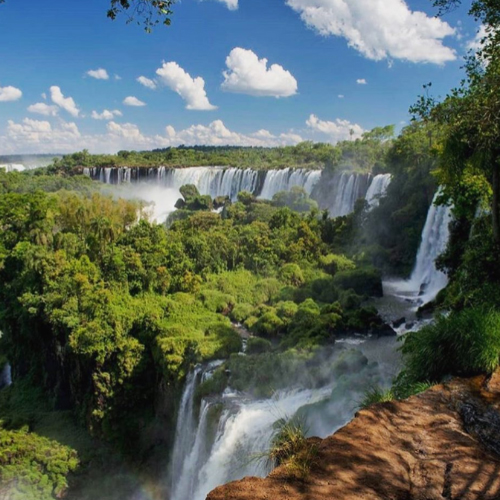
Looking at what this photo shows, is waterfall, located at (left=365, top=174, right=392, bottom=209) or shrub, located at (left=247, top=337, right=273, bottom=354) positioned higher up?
waterfall, located at (left=365, top=174, right=392, bottom=209)

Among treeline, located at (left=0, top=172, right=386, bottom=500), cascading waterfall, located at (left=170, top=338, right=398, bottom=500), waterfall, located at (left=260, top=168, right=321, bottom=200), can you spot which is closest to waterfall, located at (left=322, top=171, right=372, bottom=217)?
waterfall, located at (left=260, top=168, right=321, bottom=200)

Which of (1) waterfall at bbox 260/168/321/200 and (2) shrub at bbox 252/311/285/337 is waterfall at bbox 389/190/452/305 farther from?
(1) waterfall at bbox 260/168/321/200

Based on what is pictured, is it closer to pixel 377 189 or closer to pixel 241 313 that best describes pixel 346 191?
pixel 377 189

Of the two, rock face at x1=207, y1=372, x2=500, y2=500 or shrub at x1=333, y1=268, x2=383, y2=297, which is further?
shrub at x1=333, y1=268, x2=383, y2=297

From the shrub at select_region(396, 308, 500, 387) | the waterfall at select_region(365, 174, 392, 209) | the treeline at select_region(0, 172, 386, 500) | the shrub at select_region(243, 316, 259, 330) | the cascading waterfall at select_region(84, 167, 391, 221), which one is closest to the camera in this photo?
the shrub at select_region(396, 308, 500, 387)

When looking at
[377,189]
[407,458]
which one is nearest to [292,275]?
[377,189]

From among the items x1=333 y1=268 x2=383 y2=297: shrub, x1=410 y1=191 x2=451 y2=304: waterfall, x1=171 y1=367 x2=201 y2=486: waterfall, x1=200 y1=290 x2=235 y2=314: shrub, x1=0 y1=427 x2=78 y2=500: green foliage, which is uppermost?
x1=410 y1=191 x2=451 y2=304: waterfall

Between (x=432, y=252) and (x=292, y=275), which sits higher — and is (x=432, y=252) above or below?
above

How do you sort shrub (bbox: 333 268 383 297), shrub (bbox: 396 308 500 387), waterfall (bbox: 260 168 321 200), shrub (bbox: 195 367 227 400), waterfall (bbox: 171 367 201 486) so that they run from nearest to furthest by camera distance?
shrub (bbox: 396 308 500 387), shrub (bbox: 195 367 227 400), waterfall (bbox: 171 367 201 486), shrub (bbox: 333 268 383 297), waterfall (bbox: 260 168 321 200)
